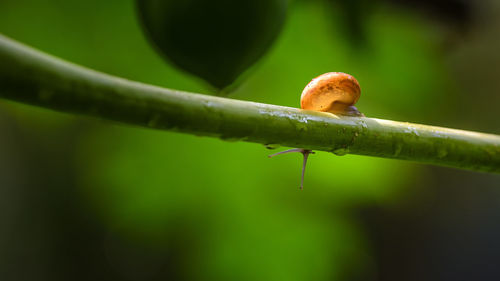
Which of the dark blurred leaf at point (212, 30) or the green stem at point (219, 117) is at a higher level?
the dark blurred leaf at point (212, 30)

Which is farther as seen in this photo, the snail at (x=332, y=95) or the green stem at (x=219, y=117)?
the snail at (x=332, y=95)

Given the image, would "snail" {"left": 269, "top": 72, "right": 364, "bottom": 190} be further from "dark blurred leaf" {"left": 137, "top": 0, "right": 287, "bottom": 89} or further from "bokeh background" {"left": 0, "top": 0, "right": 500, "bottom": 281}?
"bokeh background" {"left": 0, "top": 0, "right": 500, "bottom": 281}

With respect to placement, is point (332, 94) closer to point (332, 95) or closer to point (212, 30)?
point (332, 95)

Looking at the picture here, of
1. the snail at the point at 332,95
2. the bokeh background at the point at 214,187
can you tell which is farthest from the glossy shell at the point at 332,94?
the bokeh background at the point at 214,187

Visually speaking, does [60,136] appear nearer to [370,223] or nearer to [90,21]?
[90,21]

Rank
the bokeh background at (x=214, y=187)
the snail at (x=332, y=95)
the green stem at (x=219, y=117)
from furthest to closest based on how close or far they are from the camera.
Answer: the bokeh background at (x=214, y=187), the snail at (x=332, y=95), the green stem at (x=219, y=117)

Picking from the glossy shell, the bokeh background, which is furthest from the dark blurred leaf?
the bokeh background

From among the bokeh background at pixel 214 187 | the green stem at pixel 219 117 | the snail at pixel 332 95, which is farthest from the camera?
the bokeh background at pixel 214 187

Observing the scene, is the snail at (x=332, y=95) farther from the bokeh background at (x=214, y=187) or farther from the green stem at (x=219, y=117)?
the bokeh background at (x=214, y=187)
